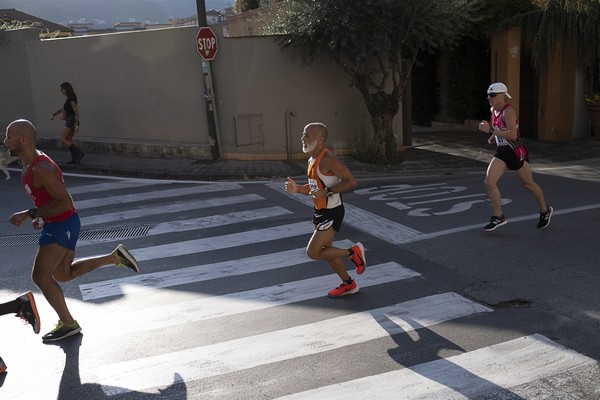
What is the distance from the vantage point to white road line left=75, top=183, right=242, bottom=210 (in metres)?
11.7

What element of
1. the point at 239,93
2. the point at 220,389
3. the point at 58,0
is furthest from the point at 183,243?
the point at 58,0

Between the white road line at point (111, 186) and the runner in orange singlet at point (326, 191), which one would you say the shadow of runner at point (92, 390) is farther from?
the white road line at point (111, 186)

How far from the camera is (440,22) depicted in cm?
1409

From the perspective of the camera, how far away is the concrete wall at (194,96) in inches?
603

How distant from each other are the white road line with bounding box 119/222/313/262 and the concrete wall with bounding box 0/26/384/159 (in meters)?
6.02

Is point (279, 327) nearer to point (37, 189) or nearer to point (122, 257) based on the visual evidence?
point (122, 257)

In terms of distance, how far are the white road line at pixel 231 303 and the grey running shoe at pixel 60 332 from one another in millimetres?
247

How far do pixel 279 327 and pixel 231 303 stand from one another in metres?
0.81

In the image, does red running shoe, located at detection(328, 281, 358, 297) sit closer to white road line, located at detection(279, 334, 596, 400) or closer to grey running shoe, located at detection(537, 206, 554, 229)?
white road line, located at detection(279, 334, 596, 400)

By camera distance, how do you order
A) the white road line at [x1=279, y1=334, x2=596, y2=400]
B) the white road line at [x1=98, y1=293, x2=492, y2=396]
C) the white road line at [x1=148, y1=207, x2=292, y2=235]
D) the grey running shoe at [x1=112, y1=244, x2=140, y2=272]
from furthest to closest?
the white road line at [x1=148, y1=207, x2=292, y2=235] < the grey running shoe at [x1=112, y1=244, x2=140, y2=272] < the white road line at [x1=98, y1=293, x2=492, y2=396] < the white road line at [x1=279, y1=334, x2=596, y2=400]

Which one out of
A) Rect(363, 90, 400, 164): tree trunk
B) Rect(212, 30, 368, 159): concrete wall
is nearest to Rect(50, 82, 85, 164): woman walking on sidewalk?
Rect(212, 30, 368, 159): concrete wall

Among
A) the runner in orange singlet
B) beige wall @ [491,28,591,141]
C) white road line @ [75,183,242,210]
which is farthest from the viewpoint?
beige wall @ [491,28,591,141]

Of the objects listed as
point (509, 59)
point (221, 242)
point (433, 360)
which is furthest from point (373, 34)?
point (433, 360)

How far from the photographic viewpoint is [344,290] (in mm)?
6848
